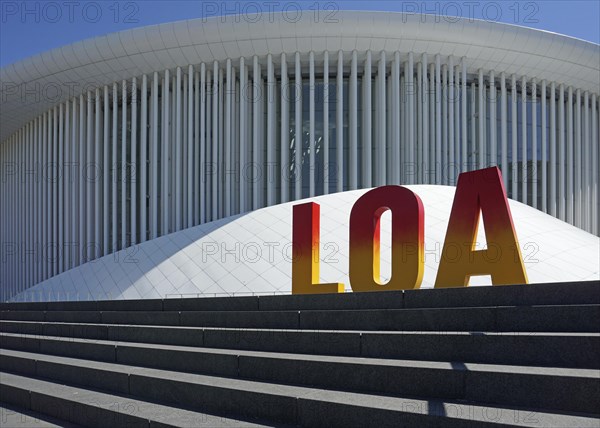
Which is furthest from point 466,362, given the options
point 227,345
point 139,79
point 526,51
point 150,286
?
point 139,79

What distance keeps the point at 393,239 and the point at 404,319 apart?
123 inches

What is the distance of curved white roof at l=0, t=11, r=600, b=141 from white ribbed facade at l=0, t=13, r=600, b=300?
0.15 meters

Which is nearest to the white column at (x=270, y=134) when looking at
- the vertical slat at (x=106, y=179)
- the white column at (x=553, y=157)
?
the vertical slat at (x=106, y=179)

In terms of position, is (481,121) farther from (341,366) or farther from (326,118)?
(341,366)

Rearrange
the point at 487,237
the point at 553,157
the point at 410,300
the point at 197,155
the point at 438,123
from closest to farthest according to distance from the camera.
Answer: the point at 410,300 < the point at 487,237 < the point at 438,123 < the point at 197,155 < the point at 553,157

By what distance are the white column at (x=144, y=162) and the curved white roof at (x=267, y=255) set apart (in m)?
4.04

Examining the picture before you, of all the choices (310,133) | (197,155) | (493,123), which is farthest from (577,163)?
(197,155)

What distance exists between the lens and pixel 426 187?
62.3 feet

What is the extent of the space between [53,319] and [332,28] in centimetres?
1385

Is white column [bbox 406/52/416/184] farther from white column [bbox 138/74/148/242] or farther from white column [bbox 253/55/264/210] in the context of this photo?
white column [bbox 138/74/148/242]

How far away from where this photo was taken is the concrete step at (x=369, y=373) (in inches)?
193

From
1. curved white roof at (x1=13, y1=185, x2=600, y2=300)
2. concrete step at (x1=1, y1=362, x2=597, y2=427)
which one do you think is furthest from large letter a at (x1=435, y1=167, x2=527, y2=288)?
curved white roof at (x1=13, y1=185, x2=600, y2=300)

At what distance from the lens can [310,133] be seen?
22859 millimetres

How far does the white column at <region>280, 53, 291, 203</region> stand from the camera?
74.3 ft
